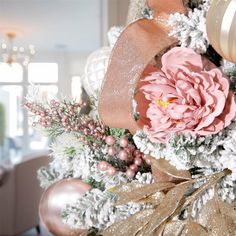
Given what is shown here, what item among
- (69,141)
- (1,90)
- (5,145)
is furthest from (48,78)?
(69,141)

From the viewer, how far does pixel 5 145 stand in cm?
565

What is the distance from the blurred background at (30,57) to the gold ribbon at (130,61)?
2.54 m

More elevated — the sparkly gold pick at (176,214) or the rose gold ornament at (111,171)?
the rose gold ornament at (111,171)

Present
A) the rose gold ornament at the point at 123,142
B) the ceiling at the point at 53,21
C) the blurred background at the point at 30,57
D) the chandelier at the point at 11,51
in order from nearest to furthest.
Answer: the rose gold ornament at the point at 123,142, the blurred background at the point at 30,57, the ceiling at the point at 53,21, the chandelier at the point at 11,51

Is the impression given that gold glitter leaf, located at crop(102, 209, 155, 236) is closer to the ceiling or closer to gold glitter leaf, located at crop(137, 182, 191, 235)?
gold glitter leaf, located at crop(137, 182, 191, 235)

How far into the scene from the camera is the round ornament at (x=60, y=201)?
40 centimetres

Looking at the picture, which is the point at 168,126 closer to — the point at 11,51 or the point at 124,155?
the point at 124,155

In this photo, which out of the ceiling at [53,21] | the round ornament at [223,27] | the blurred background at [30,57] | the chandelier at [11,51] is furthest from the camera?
the chandelier at [11,51]

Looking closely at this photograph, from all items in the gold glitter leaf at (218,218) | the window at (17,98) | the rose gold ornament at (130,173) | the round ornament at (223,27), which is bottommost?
the window at (17,98)

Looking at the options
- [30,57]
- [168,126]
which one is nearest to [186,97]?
[168,126]

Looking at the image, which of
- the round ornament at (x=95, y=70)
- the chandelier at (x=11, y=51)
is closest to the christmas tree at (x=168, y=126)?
the round ornament at (x=95, y=70)

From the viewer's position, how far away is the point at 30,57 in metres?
5.51

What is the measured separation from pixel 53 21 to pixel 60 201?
467 centimetres

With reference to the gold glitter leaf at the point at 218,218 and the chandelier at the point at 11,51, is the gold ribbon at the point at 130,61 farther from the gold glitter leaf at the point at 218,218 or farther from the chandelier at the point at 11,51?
the chandelier at the point at 11,51
